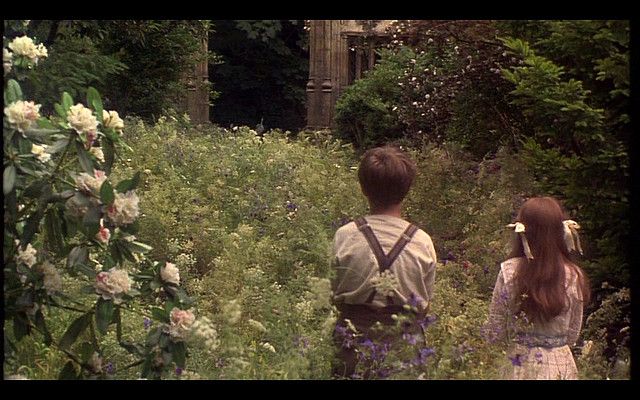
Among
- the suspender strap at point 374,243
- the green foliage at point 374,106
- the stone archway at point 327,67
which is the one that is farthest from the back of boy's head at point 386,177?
the stone archway at point 327,67

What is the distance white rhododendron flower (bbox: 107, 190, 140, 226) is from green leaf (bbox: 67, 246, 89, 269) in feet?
0.88

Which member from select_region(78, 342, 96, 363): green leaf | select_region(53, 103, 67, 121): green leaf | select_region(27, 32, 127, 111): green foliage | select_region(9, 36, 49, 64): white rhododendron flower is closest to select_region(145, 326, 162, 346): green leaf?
select_region(78, 342, 96, 363): green leaf

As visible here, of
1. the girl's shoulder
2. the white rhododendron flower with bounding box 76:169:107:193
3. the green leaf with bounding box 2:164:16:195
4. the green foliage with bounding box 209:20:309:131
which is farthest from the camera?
the green foliage with bounding box 209:20:309:131

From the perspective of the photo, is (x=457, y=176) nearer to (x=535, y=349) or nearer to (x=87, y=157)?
(x=535, y=349)

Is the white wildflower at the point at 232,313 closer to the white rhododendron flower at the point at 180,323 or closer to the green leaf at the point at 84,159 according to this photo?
the white rhododendron flower at the point at 180,323

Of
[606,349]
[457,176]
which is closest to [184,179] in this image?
[457,176]

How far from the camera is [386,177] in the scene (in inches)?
179

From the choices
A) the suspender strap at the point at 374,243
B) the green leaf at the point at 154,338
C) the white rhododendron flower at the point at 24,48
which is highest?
Result: the white rhododendron flower at the point at 24,48

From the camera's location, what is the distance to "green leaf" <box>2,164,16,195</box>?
13.5 ft

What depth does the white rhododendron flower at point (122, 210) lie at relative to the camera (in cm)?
430

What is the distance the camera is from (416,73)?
42.3ft

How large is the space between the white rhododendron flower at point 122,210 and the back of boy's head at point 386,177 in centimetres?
96

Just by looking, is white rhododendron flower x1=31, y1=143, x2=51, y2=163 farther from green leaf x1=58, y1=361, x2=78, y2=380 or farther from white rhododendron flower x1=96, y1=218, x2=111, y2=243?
green leaf x1=58, y1=361, x2=78, y2=380
